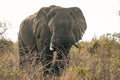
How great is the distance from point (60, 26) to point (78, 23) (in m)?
1.08

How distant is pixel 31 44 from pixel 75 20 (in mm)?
1842

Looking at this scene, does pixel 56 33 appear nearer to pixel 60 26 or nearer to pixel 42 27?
pixel 60 26

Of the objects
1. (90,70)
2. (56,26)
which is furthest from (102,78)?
(56,26)

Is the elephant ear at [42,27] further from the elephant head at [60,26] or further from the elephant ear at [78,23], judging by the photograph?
the elephant ear at [78,23]

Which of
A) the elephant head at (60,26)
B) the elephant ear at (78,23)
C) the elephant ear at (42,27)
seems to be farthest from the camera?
the elephant ear at (42,27)

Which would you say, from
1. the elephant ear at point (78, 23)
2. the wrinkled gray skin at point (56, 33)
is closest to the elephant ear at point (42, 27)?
the wrinkled gray skin at point (56, 33)

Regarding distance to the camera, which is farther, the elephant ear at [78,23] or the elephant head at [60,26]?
the elephant ear at [78,23]

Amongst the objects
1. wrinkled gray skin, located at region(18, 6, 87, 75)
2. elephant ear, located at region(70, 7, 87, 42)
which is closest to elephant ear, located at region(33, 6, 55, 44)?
wrinkled gray skin, located at region(18, 6, 87, 75)

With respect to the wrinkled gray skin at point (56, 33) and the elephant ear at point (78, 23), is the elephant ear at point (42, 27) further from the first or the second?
the elephant ear at point (78, 23)

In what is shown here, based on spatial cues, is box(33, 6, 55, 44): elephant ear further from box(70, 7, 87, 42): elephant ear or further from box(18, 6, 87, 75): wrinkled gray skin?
box(70, 7, 87, 42): elephant ear

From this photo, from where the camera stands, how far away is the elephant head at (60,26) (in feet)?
30.8

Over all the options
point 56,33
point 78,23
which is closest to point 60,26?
point 56,33

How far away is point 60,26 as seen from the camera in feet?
31.2

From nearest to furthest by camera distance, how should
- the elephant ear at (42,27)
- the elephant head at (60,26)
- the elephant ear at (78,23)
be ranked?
1. the elephant head at (60,26)
2. the elephant ear at (78,23)
3. the elephant ear at (42,27)
